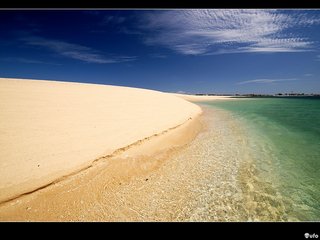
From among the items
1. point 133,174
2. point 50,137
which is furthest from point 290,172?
point 50,137

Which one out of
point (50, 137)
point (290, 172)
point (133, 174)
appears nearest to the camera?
point (133, 174)

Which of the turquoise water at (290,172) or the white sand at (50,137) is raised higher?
the white sand at (50,137)

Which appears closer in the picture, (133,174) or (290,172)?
(133,174)

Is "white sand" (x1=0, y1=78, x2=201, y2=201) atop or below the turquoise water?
atop

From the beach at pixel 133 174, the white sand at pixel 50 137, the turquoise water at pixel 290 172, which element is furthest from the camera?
the white sand at pixel 50 137

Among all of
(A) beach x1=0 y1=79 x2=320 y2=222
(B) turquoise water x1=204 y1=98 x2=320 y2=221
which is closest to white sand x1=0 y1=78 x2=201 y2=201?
(A) beach x1=0 y1=79 x2=320 y2=222

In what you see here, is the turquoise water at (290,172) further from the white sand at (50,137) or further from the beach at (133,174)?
the white sand at (50,137)

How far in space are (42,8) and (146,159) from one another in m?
4.55

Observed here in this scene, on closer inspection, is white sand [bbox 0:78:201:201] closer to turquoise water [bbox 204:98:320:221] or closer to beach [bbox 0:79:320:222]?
beach [bbox 0:79:320:222]

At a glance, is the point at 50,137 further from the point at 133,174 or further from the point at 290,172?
the point at 290,172

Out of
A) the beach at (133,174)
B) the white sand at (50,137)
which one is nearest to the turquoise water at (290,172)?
the beach at (133,174)

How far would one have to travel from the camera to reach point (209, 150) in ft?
24.7

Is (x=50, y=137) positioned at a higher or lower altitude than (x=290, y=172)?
higher

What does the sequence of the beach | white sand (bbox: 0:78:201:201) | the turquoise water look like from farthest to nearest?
white sand (bbox: 0:78:201:201)
the turquoise water
the beach
